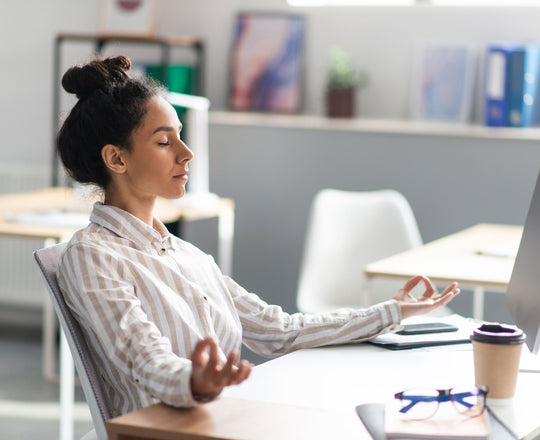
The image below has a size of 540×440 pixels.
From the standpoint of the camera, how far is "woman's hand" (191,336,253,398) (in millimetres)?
1149

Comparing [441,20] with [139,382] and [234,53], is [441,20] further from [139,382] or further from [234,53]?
[139,382]

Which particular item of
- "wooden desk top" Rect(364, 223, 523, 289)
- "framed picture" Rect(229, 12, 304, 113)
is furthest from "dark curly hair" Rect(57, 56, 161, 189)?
"framed picture" Rect(229, 12, 304, 113)

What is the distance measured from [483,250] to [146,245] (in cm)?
158

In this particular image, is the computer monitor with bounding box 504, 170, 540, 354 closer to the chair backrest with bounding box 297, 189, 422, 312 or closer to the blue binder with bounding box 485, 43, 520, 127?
the chair backrest with bounding box 297, 189, 422, 312

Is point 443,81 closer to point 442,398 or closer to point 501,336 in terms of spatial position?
point 501,336

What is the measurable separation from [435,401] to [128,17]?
10.8 ft

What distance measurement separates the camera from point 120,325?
4.39 feet

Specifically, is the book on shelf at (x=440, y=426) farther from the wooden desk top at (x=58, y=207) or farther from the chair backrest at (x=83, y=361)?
the wooden desk top at (x=58, y=207)

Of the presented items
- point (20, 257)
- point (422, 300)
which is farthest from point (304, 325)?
point (20, 257)

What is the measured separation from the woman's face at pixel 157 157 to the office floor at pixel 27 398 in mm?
1728

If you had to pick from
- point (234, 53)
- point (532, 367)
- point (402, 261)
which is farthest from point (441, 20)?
point (532, 367)

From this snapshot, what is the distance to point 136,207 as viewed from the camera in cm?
160

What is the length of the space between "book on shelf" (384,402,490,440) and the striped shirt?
27 cm

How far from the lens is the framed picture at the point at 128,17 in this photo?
4.14 metres
